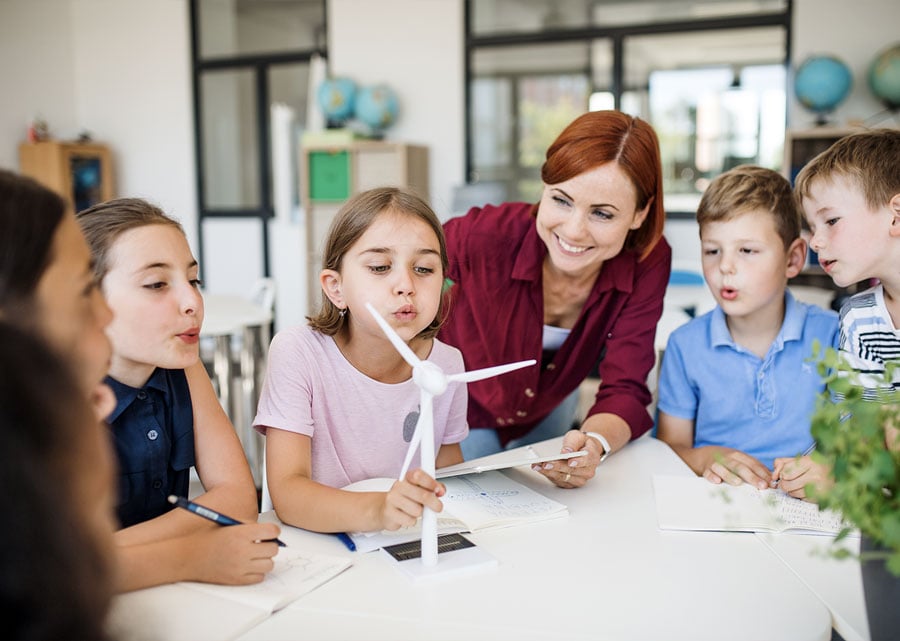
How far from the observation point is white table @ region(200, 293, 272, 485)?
11.6 ft

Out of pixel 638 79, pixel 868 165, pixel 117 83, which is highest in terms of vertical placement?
pixel 117 83

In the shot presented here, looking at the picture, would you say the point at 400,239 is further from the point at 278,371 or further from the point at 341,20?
the point at 341,20

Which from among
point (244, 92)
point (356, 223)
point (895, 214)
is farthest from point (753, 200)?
point (244, 92)

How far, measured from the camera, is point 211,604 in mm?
985

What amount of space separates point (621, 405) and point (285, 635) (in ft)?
3.45

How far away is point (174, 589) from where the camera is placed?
1020 millimetres

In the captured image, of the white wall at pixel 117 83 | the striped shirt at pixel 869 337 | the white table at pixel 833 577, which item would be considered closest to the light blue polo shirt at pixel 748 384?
the striped shirt at pixel 869 337

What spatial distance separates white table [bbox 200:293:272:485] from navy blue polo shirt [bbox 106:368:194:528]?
204cm

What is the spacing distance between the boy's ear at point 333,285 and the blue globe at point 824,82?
15.1 ft

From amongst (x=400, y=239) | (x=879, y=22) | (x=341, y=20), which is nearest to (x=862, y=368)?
(x=400, y=239)

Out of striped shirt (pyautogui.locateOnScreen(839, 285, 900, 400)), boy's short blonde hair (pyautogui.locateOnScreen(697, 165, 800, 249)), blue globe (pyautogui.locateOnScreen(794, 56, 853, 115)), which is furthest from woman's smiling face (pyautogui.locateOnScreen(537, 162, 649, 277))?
blue globe (pyautogui.locateOnScreen(794, 56, 853, 115))

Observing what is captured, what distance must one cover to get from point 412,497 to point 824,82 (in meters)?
5.01

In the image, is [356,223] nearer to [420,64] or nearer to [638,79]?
[638,79]

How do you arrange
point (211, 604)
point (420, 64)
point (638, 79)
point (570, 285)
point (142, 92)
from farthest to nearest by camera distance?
point (142, 92) → point (420, 64) → point (638, 79) → point (570, 285) → point (211, 604)
